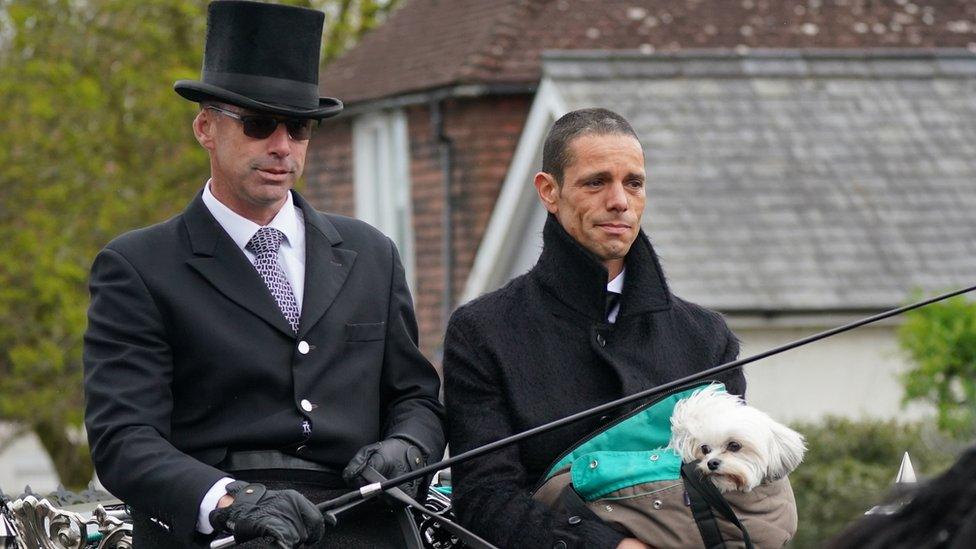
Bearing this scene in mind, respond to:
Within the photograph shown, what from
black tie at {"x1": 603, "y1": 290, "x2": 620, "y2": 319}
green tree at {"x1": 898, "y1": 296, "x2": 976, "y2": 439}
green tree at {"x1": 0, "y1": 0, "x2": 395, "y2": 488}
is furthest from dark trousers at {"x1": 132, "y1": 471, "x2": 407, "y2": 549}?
green tree at {"x1": 0, "y1": 0, "x2": 395, "y2": 488}

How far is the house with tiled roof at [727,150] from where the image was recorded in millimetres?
13156

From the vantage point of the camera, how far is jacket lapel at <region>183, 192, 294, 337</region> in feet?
14.6

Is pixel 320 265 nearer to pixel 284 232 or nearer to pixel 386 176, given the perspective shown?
pixel 284 232

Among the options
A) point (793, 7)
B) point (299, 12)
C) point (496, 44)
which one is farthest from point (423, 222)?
point (299, 12)

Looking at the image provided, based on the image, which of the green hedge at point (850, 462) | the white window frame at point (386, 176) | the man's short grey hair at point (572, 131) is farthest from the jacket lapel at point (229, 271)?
the white window frame at point (386, 176)

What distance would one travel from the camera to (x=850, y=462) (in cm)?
1069

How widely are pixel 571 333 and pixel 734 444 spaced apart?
0.61m

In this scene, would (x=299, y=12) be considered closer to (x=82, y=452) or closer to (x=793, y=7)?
(x=793, y=7)

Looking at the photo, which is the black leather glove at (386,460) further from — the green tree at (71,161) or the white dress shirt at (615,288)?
the green tree at (71,161)

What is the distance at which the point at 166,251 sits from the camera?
447 cm

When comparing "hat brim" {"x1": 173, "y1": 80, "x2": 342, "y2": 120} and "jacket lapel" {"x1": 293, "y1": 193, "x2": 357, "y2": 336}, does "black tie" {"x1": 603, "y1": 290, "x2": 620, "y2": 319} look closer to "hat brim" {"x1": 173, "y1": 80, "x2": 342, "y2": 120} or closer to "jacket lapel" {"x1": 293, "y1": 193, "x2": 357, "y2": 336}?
"jacket lapel" {"x1": 293, "y1": 193, "x2": 357, "y2": 336}

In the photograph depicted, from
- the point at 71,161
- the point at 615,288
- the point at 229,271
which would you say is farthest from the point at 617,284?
the point at 71,161

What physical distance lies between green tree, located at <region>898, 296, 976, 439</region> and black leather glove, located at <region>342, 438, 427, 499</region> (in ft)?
23.6

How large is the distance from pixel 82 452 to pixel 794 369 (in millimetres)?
9329
